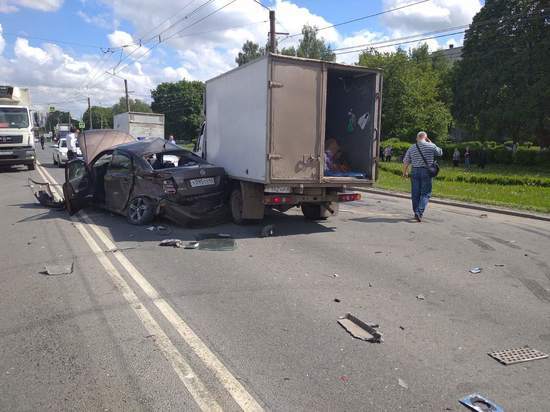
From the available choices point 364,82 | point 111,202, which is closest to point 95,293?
point 111,202

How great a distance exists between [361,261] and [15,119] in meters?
20.2

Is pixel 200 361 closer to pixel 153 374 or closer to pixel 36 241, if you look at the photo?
pixel 153 374

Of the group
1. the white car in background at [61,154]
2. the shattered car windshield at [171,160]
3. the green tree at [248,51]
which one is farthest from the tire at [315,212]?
the green tree at [248,51]

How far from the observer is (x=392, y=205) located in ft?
44.8

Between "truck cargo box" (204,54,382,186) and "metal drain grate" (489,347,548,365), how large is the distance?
5.09 meters

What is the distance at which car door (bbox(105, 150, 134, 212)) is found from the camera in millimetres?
9992

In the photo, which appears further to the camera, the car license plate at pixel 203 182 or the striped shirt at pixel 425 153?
the striped shirt at pixel 425 153

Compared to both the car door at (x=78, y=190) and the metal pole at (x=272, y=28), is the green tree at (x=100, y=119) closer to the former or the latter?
the metal pole at (x=272, y=28)

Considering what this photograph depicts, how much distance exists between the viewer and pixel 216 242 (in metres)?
8.10

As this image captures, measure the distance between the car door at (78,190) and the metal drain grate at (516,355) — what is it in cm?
905

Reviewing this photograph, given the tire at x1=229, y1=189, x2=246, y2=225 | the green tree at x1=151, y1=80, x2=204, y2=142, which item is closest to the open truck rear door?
the tire at x1=229, y1=189, x2=246, y2=225

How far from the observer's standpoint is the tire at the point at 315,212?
10.2 meters

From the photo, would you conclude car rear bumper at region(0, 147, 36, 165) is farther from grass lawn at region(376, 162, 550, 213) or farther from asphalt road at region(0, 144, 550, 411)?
asphalt road at region(0, 144, 550, 411)

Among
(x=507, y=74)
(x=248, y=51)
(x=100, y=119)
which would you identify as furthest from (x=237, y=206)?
(x=100, y=119)
